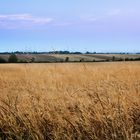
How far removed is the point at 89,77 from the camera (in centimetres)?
1327

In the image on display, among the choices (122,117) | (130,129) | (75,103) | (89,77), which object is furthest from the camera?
(89,77)

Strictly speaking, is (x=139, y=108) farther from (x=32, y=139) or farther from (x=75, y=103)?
(x=32, y=139)

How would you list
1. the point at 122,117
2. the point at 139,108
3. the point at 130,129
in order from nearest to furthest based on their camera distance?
the point at 130,129, the point at 122,117, the point at 139,108

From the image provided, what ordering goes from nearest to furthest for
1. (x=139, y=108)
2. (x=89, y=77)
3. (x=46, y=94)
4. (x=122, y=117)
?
(x=122, y=117) < (x=139, y=108) < (x=46, y=94) < (x=89, y=77)

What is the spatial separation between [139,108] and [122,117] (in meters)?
0.64

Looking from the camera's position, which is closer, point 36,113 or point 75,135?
point 75,135

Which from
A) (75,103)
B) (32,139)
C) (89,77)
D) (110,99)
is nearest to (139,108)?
(110,99)

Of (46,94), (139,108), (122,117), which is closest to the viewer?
(122,117)

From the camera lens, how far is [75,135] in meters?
5.43

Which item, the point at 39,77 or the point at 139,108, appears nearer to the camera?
the point at 139,108

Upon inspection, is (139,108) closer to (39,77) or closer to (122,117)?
(122,117)

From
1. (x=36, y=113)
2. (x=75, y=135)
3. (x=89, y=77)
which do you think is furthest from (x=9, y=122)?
(x=89, y=77)

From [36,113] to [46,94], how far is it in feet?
5.43

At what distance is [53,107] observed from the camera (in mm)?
6418
